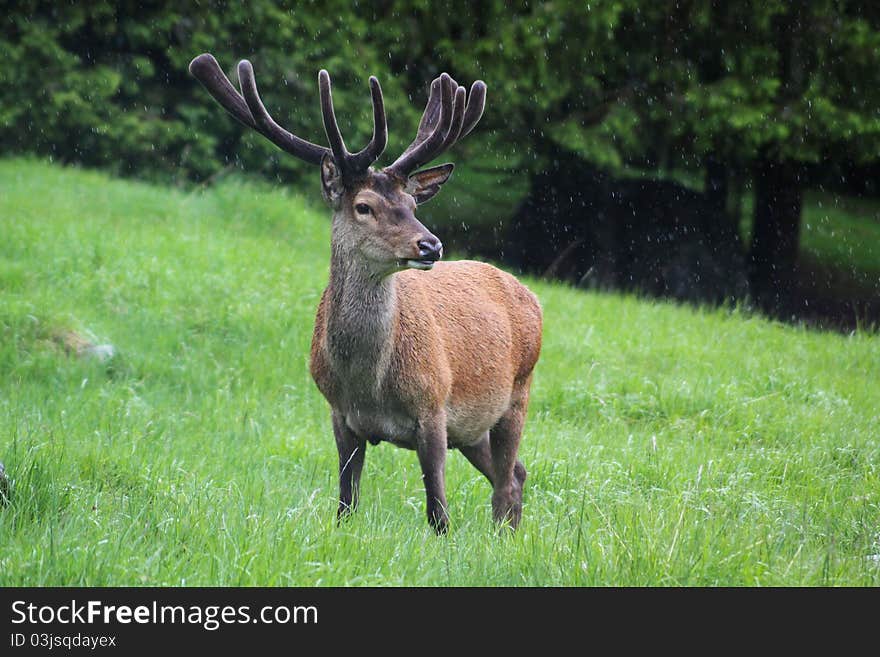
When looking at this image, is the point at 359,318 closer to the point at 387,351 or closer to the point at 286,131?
the point at 387,351

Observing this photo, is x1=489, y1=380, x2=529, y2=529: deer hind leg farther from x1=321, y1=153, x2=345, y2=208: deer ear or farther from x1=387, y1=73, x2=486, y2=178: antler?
x1=321, y1=153, x2=345, y2=208: deer ear

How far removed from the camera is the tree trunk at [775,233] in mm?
16219

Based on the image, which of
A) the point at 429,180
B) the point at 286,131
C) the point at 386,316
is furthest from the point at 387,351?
the point at 286,131

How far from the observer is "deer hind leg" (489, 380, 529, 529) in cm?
605

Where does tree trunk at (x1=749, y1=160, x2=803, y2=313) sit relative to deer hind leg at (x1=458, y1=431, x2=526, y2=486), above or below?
below

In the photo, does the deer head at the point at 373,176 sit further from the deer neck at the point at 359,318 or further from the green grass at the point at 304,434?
the green grass at the point at 304,434

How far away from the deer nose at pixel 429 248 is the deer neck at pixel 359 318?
13.3 inches

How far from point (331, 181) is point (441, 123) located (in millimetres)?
615

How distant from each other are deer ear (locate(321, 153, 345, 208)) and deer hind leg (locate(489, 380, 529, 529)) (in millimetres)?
1564

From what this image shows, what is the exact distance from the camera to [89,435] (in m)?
6.47

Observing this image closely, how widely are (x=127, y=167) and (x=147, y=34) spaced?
189cm

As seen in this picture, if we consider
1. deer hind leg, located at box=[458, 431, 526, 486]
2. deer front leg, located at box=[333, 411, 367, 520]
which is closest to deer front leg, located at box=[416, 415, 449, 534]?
deer front leg, located at box=[333, 411, 367, 520]

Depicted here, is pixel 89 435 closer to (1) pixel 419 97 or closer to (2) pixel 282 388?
(2) pixel 282 388
